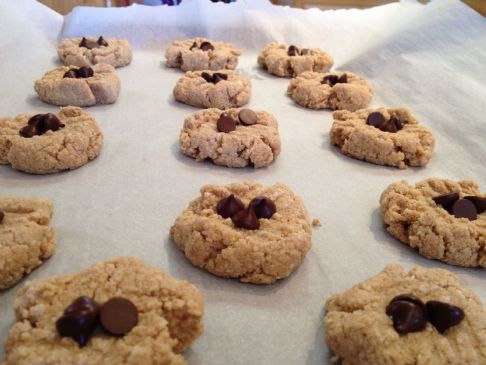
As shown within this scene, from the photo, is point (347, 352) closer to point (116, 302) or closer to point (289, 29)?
point (116, 302)


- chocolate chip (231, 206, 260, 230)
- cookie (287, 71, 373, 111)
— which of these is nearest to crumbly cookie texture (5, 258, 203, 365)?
chocolate chip (231, 206, 260, 230)

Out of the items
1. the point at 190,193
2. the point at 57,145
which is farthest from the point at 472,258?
the point at 57,145

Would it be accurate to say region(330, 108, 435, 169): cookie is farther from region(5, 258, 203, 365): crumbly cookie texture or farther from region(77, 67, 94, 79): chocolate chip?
region(77, 67, 94, 79): chocolate chip

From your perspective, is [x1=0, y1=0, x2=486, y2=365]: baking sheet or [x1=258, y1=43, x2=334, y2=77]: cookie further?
[x1=258, y1=43, x2=334, y2=77]: cookie

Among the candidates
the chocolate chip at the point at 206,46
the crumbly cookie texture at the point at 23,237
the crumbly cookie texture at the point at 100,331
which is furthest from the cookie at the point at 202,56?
the crumbly cookie texture at the point at 100,331

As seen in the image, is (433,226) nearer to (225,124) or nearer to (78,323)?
(225,124)
